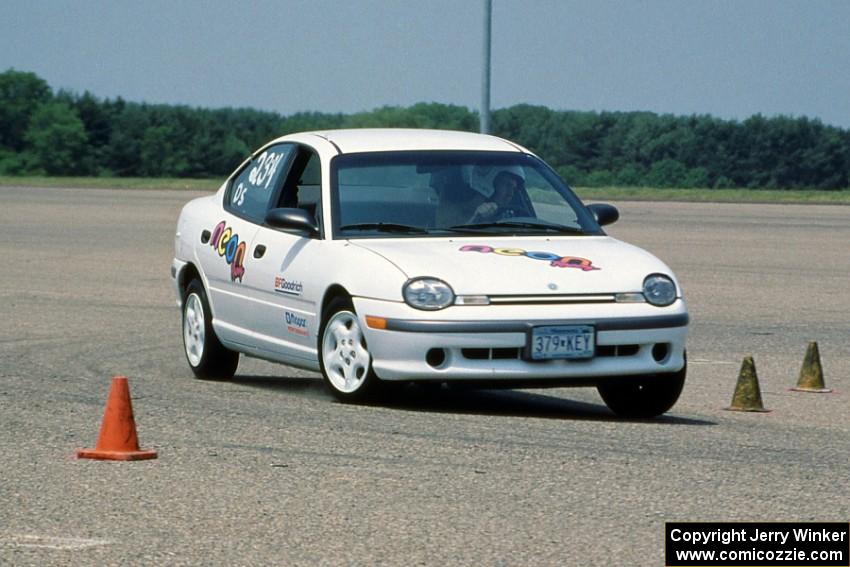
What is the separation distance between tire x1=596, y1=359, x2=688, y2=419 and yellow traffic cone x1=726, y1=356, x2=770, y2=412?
561mm

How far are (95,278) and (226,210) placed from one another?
33.7 feet

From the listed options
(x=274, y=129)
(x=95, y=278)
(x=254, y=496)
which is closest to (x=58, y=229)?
(x=95, y=278)

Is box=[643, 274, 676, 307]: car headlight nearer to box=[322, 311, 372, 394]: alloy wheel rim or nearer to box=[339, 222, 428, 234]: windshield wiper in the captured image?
box=[339, 222, 428, 234]: windshield wiper

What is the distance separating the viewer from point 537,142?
123 meters

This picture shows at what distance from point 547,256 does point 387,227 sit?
43.5 inches

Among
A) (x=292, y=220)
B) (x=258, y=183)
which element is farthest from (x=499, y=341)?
(x=258, y=183)

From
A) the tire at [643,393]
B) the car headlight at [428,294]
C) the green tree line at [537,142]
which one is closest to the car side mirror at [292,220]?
the car headlight at [428,294]

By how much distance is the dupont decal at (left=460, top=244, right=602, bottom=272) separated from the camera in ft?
31.8

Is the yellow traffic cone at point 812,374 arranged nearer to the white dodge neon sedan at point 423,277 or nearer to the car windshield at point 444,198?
the white dodge neon sedan at point 423,277

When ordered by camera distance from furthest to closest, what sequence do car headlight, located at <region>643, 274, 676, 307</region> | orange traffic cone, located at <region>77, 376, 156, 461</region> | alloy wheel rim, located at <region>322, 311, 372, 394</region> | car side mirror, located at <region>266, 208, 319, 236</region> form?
car side mirror, located at <region>266, 208, 319, 236</region> < alloy wheel rim, located at <region>322, 311, 372, 394</region> < car headlight, located at <region>643, 274, 676, 307</region> < orange traffic cone, located at <region>77, 376, 156, 461</region>

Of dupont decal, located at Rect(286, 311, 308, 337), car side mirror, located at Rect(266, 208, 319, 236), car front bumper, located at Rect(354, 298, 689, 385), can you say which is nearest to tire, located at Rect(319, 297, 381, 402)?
car front bumper, located at Rect(354, 298, 689, 385)

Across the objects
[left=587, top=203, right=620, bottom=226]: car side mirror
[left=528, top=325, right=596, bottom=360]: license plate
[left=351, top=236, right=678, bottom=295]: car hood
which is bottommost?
[left=528, top=325, right=596, bottom=360]: license plate

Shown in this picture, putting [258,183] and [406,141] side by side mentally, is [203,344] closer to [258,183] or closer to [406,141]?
[258,183]

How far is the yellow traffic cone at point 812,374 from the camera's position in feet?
38.3
